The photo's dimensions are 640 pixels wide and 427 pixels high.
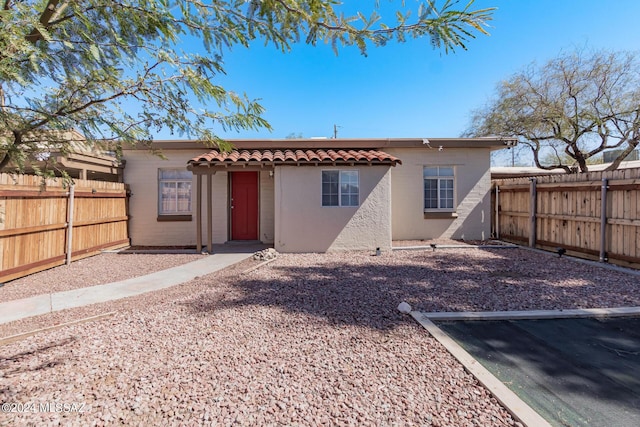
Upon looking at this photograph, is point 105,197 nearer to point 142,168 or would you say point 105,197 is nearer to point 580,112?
point 142,168

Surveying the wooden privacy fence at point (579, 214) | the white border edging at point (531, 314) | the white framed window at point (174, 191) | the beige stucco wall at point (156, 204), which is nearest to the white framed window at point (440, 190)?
the wooden privacy fence at point (579, 214)

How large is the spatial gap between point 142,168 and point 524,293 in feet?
36.1

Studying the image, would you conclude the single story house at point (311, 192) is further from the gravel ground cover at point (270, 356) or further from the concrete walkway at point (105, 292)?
the gravel ground cover at point (270, 356)

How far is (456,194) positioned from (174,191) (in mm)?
9932

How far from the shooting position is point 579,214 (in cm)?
816

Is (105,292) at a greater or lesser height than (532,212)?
lesser

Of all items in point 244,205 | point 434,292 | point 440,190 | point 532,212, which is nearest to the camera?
point 434,292

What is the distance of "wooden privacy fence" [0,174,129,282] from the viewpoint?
5.92 m

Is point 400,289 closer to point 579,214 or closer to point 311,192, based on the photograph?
point 311,192

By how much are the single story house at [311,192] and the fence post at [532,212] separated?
64.9 inches

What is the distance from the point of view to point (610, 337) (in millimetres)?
3604

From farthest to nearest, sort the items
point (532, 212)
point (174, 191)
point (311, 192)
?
1. point (174, 191)
2. point (532, 212)
3. point (311, 192)

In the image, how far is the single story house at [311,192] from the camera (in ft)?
30.0

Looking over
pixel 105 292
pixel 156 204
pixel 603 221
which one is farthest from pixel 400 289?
pixel 156 204
